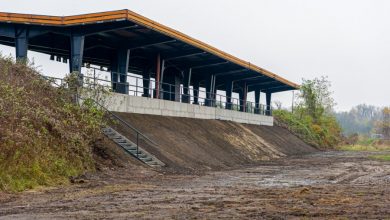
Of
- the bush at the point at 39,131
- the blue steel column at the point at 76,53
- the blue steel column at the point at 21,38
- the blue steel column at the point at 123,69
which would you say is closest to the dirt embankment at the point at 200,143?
the blue steel column at the point at 123,69

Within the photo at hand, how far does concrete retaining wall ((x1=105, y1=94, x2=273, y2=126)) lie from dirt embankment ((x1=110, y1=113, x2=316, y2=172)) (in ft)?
1.99

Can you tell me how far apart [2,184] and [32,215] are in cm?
462

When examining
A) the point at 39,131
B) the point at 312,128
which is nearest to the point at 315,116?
the point at 312,128

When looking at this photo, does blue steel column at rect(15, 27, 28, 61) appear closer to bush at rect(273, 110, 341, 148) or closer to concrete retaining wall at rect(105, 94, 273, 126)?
concrete retaining wall at rect(105, 94, 273, 126)

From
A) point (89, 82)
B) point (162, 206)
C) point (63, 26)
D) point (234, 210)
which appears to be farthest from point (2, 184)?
point (63, 26)

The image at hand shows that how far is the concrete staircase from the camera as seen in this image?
23.0 metres

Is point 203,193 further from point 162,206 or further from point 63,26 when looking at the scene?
point 63,26

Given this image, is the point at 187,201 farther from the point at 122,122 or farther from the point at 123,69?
the point at 123,69

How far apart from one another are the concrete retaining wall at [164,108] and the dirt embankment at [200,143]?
61cm

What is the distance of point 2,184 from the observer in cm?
1483

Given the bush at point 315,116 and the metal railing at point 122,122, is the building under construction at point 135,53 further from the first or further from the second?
the bush at point 315,116

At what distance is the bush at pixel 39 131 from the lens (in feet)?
52.6

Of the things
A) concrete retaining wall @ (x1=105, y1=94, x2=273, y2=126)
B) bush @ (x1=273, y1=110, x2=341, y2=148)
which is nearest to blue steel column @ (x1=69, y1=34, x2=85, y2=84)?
concrete retaining wall @ (x1=105, y1=94, x2=273, y2=126)

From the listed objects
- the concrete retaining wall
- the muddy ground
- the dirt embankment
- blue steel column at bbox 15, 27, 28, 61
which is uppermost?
blue steel column at bbox 15, 27, 28, 61
